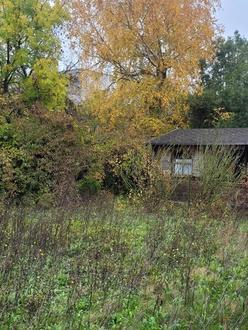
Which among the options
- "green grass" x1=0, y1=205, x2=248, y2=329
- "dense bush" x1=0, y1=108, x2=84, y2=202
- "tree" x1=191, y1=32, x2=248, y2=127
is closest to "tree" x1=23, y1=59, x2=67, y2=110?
"dense bush" x1=0, y1=108, x2=84, y2=202

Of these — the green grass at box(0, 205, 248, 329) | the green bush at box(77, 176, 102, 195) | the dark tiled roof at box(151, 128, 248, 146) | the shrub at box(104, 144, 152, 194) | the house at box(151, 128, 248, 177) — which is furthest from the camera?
the dark tiled roof at box(151, 128, 248, 146)

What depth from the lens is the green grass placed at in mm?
4570

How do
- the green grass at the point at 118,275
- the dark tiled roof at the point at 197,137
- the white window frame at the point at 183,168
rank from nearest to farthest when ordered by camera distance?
the green grass at the point at 118,275
the white window frame at the point at 183,168
the dark tiled roof at the point at 197,137

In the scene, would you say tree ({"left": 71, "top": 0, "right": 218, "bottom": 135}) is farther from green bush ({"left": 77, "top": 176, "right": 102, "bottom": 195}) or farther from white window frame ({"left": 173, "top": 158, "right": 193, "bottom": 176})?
white window frame ({"left": 173, "top": 158, "right": 193, "bottom": 176})

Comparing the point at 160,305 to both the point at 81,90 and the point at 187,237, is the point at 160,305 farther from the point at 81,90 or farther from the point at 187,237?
the point at 81,90

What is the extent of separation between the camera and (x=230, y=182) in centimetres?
1388

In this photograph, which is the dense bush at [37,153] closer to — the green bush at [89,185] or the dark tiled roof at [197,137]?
the green bush at [89,185]

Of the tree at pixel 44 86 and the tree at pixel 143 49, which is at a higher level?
the tree at pixel 143 49

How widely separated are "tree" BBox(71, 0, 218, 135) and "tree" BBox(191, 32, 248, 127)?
3964mm

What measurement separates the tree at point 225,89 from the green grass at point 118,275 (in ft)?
60.7

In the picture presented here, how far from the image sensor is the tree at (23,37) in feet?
60.9

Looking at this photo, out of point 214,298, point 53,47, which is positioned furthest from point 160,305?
point 53,47

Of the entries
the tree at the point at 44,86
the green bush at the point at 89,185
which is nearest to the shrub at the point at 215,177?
the green bush at the point at 89,185

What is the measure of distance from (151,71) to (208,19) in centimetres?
393
